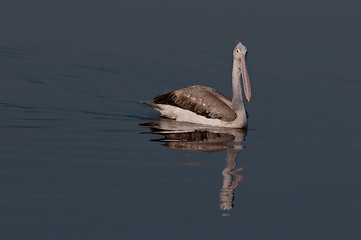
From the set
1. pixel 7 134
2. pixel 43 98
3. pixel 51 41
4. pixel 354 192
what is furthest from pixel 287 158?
pixel 51 41

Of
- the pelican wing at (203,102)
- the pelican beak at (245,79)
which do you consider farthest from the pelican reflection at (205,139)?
the pelican beak at (245,79)

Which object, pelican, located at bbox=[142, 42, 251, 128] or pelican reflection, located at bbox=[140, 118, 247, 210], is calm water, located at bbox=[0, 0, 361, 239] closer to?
pelican reflection, located at bbox=[140, 118, 247, 210]

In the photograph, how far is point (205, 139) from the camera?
46.1 ft

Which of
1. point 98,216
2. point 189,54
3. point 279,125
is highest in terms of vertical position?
point 189,54

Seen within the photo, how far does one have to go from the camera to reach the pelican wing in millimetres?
15141

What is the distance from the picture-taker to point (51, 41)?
20547 mm

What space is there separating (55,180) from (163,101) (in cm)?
524

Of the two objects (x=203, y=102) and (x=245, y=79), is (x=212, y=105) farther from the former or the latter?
(x=245, y=79)

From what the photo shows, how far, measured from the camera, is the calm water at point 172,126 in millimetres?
9820

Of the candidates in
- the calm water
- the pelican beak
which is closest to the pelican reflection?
the calm water

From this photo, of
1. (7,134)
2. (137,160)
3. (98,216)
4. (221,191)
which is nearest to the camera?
(98,216)

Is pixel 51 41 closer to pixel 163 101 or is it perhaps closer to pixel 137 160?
pixel 163 101

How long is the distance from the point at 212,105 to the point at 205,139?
4.29 ft

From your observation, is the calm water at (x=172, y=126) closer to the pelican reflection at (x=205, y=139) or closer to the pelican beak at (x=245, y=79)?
the pelican reflection at (x=205, y=139)
